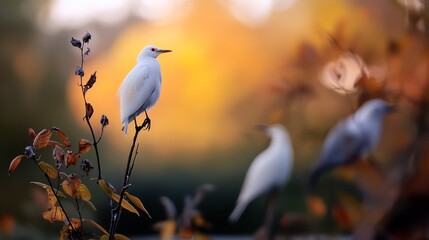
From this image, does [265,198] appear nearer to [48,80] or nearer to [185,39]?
[185,39]

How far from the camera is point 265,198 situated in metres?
1.63

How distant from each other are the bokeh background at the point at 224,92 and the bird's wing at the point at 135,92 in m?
0.59

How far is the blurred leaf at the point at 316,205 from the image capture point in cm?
166

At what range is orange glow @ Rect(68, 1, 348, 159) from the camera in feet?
5.16

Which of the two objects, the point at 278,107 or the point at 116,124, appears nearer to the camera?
the point at 116,124

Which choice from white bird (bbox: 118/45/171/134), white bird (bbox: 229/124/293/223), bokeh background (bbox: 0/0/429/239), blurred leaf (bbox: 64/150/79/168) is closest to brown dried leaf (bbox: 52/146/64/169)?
blurred leaf (bbox: 64/150/79/168)

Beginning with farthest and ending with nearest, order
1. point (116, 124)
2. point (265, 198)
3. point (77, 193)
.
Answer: point (265, 198), point (116, 124), point (77, 193)

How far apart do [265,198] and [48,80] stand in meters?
0.60

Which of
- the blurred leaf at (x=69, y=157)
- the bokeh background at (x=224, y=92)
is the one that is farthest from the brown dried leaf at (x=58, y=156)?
the bokeh background at (x=224, y=92)

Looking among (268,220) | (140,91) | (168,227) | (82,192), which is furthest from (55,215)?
(268,220)

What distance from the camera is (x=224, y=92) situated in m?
1.63

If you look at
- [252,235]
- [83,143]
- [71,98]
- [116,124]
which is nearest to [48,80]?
[71,98]

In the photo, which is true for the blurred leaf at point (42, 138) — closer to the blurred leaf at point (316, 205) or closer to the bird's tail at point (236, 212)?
the bird's tail at point (236, 212)

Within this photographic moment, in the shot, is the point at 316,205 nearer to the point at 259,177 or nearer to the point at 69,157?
the point at 259,177
